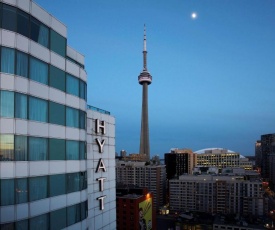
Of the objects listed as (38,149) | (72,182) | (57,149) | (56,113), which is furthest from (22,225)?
(56,113)

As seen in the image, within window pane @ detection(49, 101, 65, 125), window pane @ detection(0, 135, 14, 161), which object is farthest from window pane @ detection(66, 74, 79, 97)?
window pane @ detection(0, 135, 14, 161)

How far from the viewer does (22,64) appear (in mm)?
18297

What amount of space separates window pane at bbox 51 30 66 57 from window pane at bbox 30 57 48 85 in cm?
193

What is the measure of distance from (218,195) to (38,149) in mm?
165954

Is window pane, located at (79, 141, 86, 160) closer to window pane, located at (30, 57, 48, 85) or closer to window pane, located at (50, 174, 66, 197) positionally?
window pane, located at (50, 174, 66, 197)

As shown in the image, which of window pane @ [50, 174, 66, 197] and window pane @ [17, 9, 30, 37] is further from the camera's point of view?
window pane @ [50, 174, 66, 197]

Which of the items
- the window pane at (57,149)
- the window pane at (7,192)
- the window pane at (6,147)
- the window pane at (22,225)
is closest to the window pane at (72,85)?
the window pane at (57,149)

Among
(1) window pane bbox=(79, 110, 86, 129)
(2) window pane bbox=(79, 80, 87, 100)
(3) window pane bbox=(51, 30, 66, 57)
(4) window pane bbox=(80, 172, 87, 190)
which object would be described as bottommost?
(4) window pane bbox=(80, 172, 87, 190)

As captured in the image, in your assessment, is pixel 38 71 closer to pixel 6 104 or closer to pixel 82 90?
pixel 6 104

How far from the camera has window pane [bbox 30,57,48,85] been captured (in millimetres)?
19125

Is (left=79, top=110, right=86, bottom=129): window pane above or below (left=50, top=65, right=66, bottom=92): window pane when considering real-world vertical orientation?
below

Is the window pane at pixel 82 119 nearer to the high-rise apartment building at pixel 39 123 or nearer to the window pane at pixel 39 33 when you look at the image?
the high-rise apartment building at pixel 39 123

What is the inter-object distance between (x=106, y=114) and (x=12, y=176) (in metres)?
17.7

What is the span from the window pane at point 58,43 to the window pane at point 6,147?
7523 millimetres
